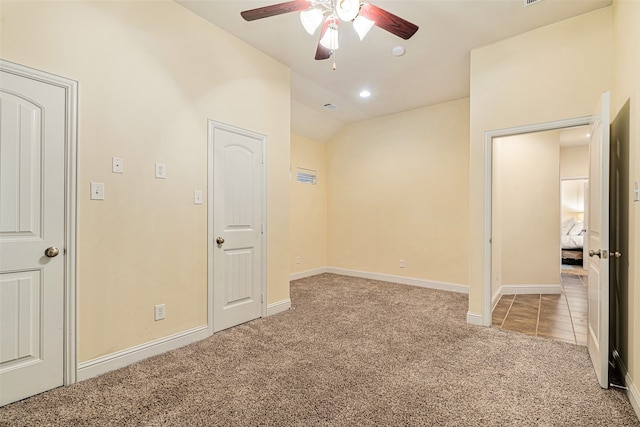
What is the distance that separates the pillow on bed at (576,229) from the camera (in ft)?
24.5

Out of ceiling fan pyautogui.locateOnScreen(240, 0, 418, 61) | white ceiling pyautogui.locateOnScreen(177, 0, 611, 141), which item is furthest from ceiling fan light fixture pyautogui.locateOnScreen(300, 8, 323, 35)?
white ceiling pyautogui.locateOnScreen(177, 0, 611, 141)

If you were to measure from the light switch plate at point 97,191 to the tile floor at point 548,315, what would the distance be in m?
3.90

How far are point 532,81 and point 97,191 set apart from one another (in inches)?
154

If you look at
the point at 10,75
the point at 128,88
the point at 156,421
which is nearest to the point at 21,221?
the point at 10,75

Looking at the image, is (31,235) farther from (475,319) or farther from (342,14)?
(475,319)

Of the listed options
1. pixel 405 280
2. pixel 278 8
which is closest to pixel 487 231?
pixel 405 280

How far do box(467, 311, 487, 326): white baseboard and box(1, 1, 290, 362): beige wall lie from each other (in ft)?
9.08

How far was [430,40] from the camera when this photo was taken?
3.14 metres

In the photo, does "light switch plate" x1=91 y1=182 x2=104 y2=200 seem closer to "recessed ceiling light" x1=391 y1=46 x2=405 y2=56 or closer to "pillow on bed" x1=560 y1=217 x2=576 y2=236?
"recessed ceiling light" x1=391 y1=46 x2=405 y2=56

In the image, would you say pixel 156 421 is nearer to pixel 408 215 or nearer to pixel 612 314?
pixel 612 314

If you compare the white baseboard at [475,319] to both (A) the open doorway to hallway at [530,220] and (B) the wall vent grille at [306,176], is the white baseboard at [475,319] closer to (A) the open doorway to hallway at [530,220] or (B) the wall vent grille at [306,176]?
(A) the open doorway to hallway at [530,220]

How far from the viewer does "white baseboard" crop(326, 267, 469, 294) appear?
15.6ft

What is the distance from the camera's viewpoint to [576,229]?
7.62 m

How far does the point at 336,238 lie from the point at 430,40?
385 centimetres
